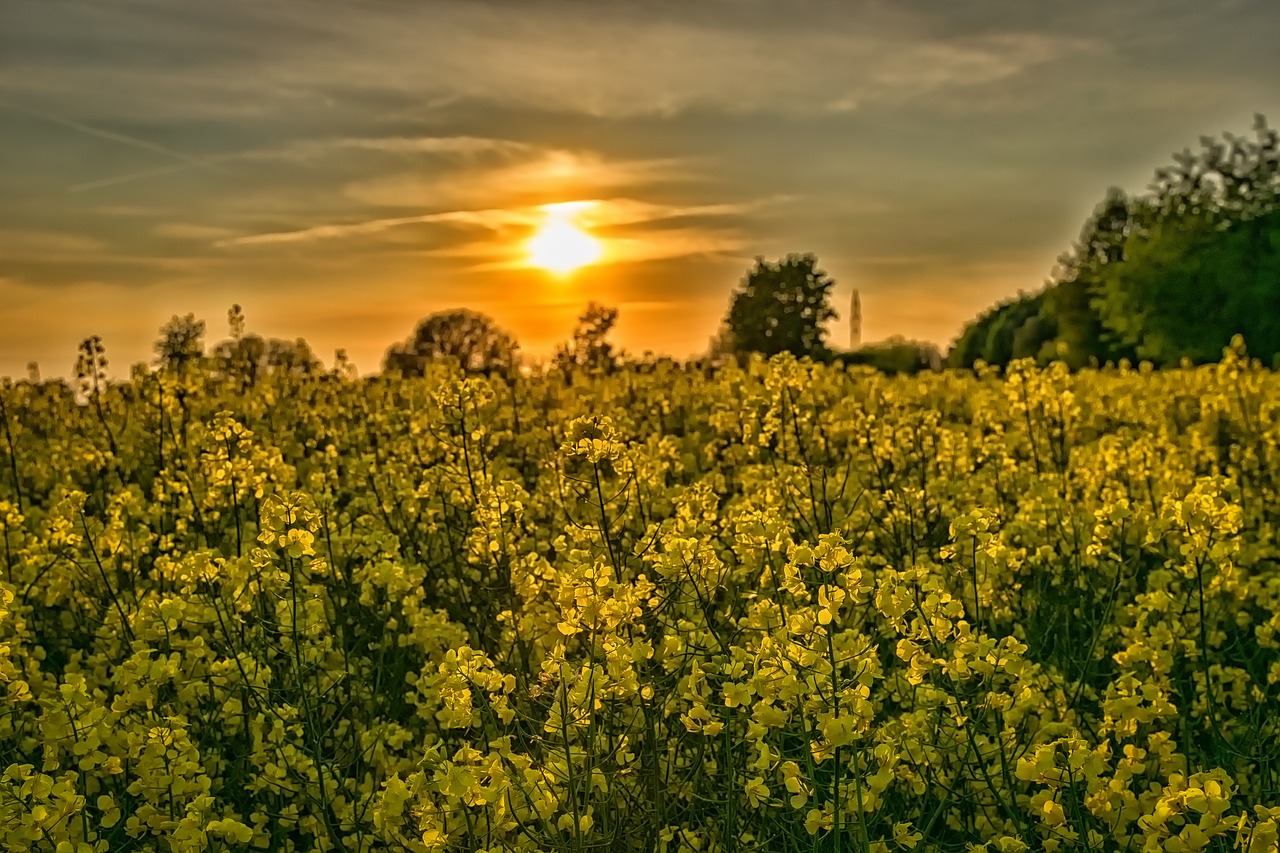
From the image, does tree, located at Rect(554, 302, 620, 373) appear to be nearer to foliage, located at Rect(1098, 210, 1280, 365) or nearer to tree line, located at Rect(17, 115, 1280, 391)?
tree line, located at Rect(17, 115, 1280, 391)

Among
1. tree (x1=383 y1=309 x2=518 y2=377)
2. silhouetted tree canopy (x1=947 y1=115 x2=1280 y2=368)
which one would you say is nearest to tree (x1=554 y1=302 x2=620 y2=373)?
tree (x1=383 y1=309 x2=518 y2=377)

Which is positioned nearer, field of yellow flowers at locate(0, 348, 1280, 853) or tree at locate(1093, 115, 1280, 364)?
field of yellow flowers at locate(0, 348, 1280, 853)

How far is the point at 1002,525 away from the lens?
284 inches

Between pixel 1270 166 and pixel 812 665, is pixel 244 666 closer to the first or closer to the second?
pixel 812 665

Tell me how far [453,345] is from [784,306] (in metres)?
18.0

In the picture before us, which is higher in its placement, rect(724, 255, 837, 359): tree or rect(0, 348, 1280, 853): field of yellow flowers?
rect(724, 255, 837, 359): tree

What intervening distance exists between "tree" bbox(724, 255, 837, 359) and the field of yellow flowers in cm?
2581

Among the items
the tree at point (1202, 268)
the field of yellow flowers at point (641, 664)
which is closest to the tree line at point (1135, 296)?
the tree at point (1202, 268)

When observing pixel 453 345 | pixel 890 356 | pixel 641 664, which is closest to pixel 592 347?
pixel 453 345

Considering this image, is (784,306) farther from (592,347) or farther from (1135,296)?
(592,347)

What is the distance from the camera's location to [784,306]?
3512cm

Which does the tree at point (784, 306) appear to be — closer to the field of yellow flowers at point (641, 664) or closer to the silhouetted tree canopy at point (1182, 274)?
the silhouetted tree canopy at point (1182, 274)

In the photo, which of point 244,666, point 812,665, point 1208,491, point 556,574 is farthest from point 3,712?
point 1208,491

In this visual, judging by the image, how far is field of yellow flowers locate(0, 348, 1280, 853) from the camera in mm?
3459
